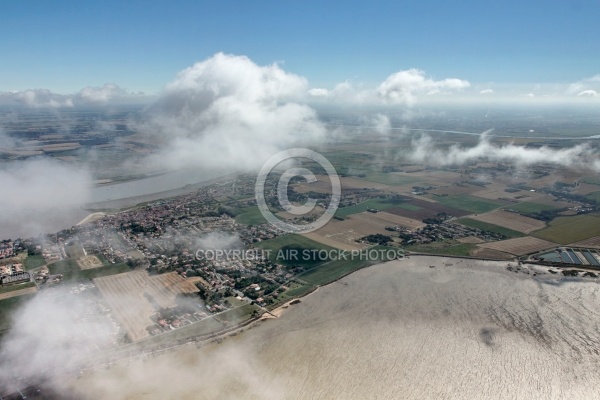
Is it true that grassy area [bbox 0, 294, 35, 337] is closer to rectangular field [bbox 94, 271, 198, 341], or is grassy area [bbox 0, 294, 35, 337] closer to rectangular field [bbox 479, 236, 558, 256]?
rectangular field [bbox 94, 271, 198, 341]

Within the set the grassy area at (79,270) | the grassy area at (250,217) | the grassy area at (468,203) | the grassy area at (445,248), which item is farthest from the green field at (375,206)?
the grassy area at (79,270)

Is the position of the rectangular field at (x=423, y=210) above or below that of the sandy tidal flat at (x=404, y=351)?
above

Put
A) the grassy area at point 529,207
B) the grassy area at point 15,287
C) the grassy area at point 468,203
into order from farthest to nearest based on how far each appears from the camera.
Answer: the grassy area at point 468,203, the grassy area at point 529,207, the grassy area at point 15,287

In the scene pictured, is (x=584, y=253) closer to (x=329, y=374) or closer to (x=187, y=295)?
(x=329, y=374)

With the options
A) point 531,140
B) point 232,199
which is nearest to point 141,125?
point 232,199

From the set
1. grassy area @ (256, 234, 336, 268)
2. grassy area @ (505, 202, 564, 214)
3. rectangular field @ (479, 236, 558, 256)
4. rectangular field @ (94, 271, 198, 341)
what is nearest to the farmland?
grassy area @ (256, 234, 336, 268)

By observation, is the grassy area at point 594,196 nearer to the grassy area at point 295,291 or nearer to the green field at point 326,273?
the green field at point 326,273

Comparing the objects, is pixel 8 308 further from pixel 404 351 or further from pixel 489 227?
pixel 489 227
